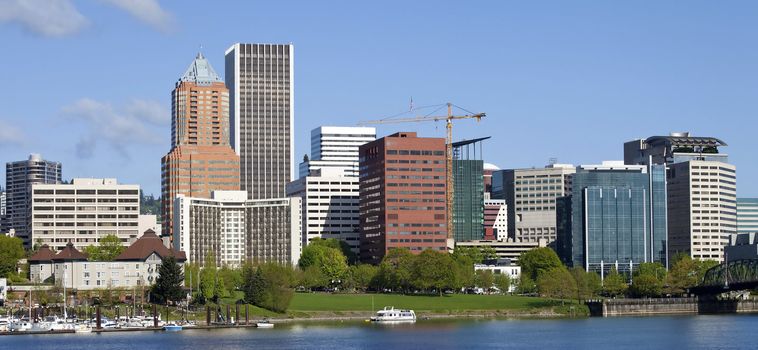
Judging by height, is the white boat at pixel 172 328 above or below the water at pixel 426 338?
above

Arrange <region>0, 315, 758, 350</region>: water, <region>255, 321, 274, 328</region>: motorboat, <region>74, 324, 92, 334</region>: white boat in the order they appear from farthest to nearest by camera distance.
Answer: <region>255, 321, 274, 328</region>: motorboat, <region>74, 324, 92, 334</region>: white boat, <region>0, 315, 758, 350</region>: water

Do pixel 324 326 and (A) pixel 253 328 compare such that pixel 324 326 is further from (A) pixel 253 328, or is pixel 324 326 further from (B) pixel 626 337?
(B) pixel 626 337

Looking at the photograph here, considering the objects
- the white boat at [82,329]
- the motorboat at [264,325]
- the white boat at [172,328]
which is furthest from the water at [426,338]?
the white boat at [172,328]

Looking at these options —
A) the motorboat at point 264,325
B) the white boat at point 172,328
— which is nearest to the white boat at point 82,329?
the white boat at point 172,328

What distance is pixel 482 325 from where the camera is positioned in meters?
195

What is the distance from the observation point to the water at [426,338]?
151m

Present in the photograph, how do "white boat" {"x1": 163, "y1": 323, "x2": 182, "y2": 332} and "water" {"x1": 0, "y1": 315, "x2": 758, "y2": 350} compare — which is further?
"white boat" {"x1": 163, "y1": 323, "x2": 182, "y2": 332}

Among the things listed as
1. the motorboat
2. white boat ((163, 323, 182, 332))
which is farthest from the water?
white boat ((163, 323, 182, 332))

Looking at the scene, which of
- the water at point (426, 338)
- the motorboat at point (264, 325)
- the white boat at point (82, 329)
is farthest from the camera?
the motorboat at point (264, 325)

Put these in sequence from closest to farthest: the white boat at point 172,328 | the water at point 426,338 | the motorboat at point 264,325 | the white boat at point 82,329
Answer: the water at point 426,338 → the white boat at point 82,329 → the white boat at point 172,328 → the motorboat at point 264,325

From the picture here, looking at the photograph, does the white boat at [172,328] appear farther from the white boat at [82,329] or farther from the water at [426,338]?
the white boat at [82,329]

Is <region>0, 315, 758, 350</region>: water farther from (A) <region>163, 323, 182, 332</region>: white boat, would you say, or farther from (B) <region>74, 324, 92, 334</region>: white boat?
(A) <region>163, 323, 182, 332</region>: white boat

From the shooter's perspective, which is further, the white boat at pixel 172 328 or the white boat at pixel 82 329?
the white boat at pixel 172 328

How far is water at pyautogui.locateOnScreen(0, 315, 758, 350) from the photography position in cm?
15138
